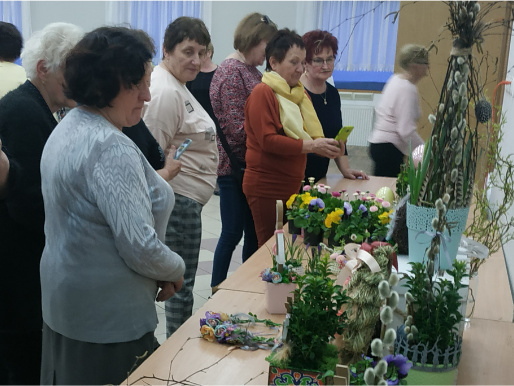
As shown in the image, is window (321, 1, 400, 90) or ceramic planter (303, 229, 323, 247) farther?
window (321, 1, 400, 90)

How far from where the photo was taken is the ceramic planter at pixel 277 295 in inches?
74.7

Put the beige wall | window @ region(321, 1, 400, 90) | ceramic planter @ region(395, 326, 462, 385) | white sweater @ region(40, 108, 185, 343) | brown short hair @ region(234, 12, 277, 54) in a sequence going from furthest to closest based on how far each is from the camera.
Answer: window @ region(321, 1, 400, 90), the beige wall, brown short hair @ region(234, 12, 277, 54), white sweater @ region(40, 108, 185, 343), ceramic planter @ region(395, 326, 462, 385)

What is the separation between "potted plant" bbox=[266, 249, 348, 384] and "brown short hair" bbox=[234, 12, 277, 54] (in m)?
2.36

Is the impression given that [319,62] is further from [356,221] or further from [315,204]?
[356,221]

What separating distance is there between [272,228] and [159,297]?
4.50 feet

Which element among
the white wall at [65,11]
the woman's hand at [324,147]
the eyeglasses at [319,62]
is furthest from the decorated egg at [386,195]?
the white wall at [65,11]

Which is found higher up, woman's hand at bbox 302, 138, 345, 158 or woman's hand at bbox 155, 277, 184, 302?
woman's hand at bbox 302, 138, 345, 158

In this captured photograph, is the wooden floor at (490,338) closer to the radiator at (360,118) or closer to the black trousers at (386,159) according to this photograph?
the black trousers at (386,159)

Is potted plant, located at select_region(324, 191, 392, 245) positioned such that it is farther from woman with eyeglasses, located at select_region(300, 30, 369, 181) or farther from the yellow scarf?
woman with eyeglasses, located at select_region(300, 30, 369, 181)

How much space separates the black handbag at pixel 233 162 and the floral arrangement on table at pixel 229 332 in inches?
66.9

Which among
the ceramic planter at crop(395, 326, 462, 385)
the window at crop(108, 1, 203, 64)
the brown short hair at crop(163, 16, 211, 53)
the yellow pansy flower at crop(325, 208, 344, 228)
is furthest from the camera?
the window at crop(108, 1, 203, 64)

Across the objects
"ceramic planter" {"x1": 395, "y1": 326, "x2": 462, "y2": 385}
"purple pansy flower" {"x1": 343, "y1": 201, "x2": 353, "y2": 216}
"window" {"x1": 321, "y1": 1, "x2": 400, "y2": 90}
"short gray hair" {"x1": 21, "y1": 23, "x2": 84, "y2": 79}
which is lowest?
"ceramic planter" {"x1": 395, "y1": 326, "x2": 462, "y2": 385}

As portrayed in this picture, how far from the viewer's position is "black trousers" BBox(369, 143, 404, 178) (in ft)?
13.6

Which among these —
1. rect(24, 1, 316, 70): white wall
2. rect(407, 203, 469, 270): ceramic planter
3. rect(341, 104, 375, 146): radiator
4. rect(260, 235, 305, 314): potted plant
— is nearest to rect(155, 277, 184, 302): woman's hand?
rect(260, 235, 305, 314): potted plant
